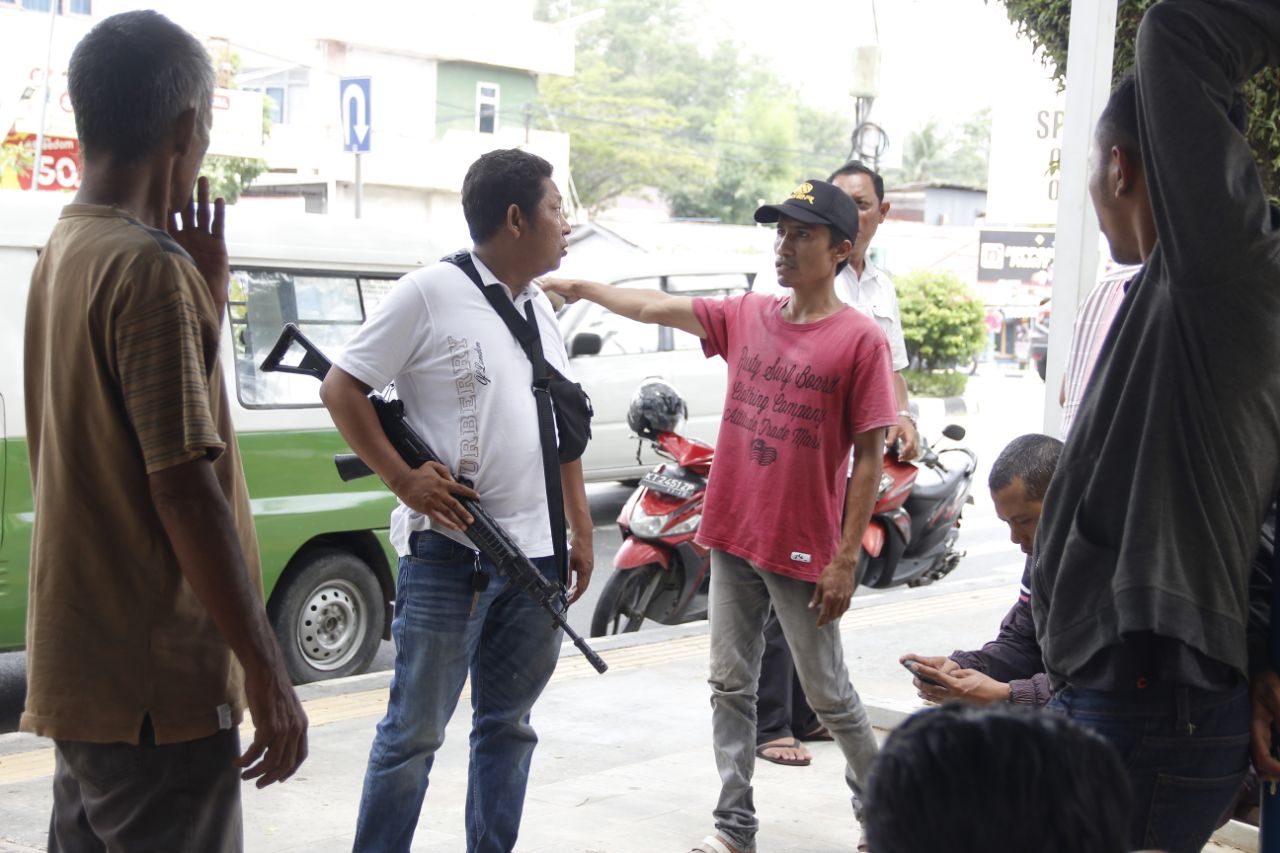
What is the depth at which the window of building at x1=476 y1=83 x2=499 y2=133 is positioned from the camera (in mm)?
39781

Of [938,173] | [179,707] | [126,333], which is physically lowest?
[179,707]

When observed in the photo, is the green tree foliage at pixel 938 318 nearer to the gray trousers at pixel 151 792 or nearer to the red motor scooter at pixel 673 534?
the red motor scooter at pixel 673 534

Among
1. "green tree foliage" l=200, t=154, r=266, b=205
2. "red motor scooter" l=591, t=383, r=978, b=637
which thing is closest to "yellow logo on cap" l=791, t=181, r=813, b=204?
"red motor scooter" l=591, t=383, r=978, b=637

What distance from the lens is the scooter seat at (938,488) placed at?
25.1 feet

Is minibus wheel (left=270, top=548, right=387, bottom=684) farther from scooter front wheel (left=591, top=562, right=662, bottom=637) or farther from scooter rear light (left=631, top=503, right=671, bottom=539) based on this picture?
scooter rear light (left=631, top=503, right=671, bottom=539)

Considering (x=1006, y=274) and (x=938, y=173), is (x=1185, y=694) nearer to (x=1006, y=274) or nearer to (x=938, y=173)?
(x=1006, y=274)

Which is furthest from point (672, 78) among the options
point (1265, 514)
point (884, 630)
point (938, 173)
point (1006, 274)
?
point (1265, 514)

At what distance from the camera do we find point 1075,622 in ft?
7.54

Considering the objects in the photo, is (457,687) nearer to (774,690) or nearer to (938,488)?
(774,690)

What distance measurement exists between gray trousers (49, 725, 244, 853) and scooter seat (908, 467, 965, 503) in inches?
221

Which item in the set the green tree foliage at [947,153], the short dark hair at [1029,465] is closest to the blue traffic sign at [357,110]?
the short dark hair at [1029,465]

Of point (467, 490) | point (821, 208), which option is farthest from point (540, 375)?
point (821, 208)

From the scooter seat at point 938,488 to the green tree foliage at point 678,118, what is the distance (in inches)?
1538

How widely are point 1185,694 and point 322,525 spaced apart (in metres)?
4.96
